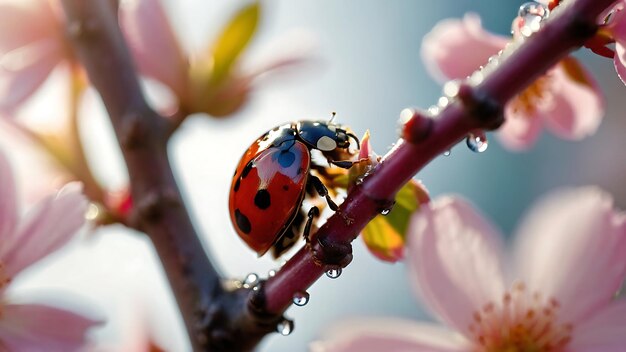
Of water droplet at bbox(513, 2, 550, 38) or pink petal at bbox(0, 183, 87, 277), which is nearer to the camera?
water droplet at bbox(513, 2, 550, 38)

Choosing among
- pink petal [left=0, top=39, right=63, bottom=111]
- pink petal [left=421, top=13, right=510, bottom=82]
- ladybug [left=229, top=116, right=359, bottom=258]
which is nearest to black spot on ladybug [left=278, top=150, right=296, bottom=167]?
ladybug [left=229, top=116, right=359, bottom=258]

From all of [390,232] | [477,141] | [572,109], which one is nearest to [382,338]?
[390,232]

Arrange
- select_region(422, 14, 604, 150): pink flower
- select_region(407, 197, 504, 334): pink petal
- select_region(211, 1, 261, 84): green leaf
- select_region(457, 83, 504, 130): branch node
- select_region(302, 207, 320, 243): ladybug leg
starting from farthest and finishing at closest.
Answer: select_region(211, 1, 261, 84): green leaf → select_region(422, 14, 604, 150): pink flower → select_region(407, 197, 504, 334): pink petal → select_region(302, 207, 320, 243): ladybug leg → select_region(457, 83, 504, 130): branch node

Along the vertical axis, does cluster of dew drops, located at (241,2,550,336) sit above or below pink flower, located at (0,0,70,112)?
below

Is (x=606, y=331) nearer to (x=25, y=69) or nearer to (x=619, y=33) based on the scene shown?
(x=619, y=33)

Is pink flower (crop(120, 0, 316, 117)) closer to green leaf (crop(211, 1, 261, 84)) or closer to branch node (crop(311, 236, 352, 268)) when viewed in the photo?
green leaf (crop(211, 1, 261, 84))
